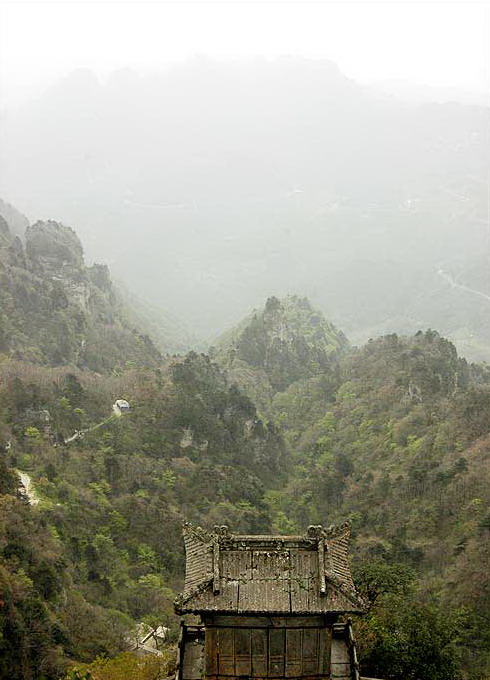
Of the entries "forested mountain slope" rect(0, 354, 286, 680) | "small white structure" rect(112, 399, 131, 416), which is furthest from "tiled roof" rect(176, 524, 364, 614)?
"small white structure" rect(112, 399, 131, 416)

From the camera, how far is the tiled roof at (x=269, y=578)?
20328 millimetres

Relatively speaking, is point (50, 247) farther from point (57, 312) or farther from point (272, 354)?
point (272, 354)

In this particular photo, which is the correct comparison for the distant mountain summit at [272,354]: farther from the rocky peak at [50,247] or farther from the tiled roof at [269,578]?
the tiled roof at [269,578]

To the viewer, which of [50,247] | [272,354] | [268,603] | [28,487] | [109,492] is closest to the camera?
[268,603]

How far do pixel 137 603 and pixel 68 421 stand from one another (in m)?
24.0

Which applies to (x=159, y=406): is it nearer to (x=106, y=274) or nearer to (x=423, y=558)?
(x=423, y=558)

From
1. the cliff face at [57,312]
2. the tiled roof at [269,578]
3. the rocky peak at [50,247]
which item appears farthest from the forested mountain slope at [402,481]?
the rocky peak at [50,247]

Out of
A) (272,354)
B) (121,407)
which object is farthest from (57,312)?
(272,354)

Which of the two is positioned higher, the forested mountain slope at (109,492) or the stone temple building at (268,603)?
the forested mountain slope at (109,492)

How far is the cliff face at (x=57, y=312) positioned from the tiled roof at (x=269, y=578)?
58742 millimetres

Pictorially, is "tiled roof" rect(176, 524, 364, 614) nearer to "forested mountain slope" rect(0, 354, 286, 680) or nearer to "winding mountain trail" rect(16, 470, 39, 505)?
"forested mountain slope" rect(0, 354, 286, 680)

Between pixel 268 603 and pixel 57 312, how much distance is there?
73.5m

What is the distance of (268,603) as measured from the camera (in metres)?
20.4

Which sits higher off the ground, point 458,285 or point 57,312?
point 458,285
